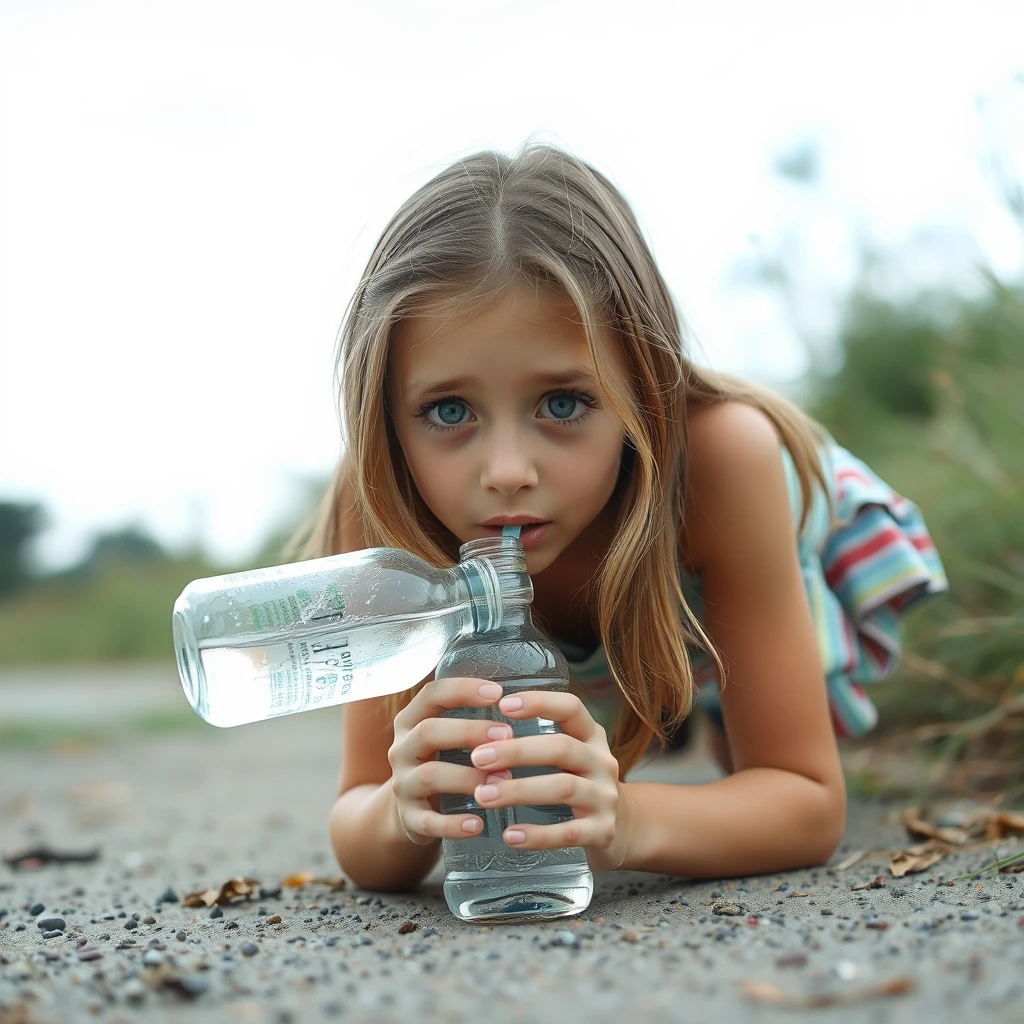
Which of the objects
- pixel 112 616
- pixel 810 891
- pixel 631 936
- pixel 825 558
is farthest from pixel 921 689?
pixel 112 616

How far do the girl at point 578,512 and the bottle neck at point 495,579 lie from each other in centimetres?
9

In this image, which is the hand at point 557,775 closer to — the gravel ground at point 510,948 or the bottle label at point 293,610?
the gravel ground at point 510,948

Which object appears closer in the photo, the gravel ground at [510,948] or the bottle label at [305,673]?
the gravel ground at [510,948]

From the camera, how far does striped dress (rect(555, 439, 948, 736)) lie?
2.94 metres

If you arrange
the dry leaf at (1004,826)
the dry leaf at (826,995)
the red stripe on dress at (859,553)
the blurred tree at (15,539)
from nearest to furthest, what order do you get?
the dry leaf at (826,995) → the dry leaf at (1004,826) → the red stripe on dress at (859,553) → the blurred tree at (15,539)

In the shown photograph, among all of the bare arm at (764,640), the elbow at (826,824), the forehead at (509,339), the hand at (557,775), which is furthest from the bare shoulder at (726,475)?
the hand at (557,775)

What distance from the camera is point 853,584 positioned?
3.14m

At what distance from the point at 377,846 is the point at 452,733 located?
0.61m

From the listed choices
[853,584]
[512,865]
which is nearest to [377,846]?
Answer: [512,865]

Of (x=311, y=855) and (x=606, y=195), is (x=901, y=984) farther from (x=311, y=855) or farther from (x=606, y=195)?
(x=311, y=855)

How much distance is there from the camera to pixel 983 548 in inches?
152

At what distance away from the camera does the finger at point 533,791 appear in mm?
1793

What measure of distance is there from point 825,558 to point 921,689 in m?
0.93

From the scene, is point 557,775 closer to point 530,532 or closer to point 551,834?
point 551,834
